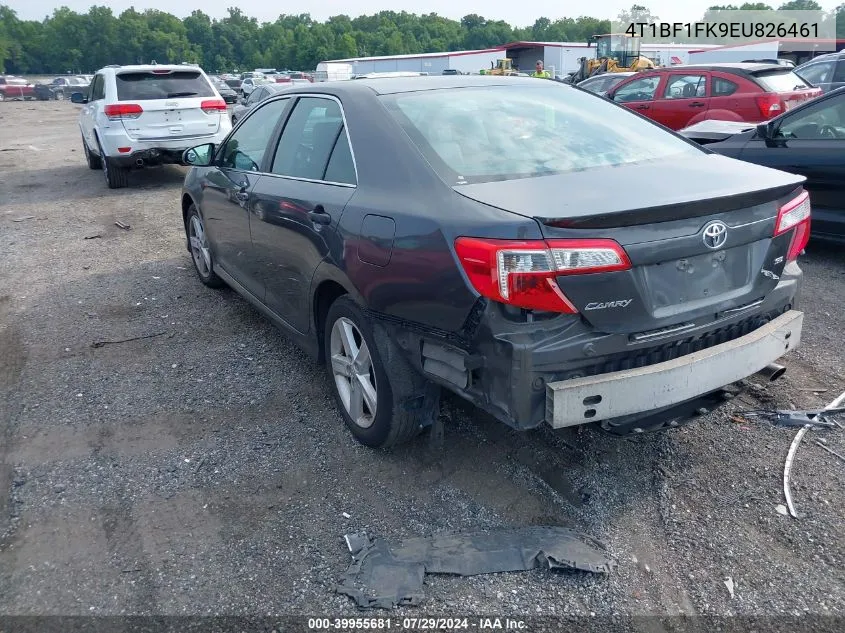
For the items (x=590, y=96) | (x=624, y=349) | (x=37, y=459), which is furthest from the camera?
(x=590, y=96)

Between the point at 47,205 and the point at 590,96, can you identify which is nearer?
the point at 590,96

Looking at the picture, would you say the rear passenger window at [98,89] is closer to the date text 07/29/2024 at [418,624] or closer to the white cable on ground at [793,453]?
the date text 07/29/2024 at [418,624]

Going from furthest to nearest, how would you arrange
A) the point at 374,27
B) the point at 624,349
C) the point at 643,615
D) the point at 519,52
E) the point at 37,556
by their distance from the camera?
the point at 374,27 < the point at 519,52 < the point at 37,556 < the point at 624,349 < the point at 643,615

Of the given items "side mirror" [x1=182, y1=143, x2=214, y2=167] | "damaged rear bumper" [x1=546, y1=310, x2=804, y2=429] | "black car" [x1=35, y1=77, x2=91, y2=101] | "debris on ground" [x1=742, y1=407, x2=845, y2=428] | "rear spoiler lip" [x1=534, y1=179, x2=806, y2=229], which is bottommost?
"debris on ground" [x1=742, y1=407, x2=845, y2=428]

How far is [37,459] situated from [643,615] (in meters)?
3.00

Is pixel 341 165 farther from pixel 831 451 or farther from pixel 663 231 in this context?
pixel 831 451

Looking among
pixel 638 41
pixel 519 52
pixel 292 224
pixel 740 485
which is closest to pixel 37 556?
pixel 292 224

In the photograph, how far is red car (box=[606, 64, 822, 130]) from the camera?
10758 millimetres

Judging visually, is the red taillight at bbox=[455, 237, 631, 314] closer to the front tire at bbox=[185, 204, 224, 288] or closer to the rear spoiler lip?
the rear spoiler lip

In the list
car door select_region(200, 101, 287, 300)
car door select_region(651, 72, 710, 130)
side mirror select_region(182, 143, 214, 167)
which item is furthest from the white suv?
car door select_region(651, 72, 710, 130)

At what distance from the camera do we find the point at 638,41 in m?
40.0

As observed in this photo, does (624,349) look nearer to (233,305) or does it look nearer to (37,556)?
(37,556)

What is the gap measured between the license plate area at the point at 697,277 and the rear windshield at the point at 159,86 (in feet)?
33.9

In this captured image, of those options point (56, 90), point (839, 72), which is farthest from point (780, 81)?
point (56, 90)
